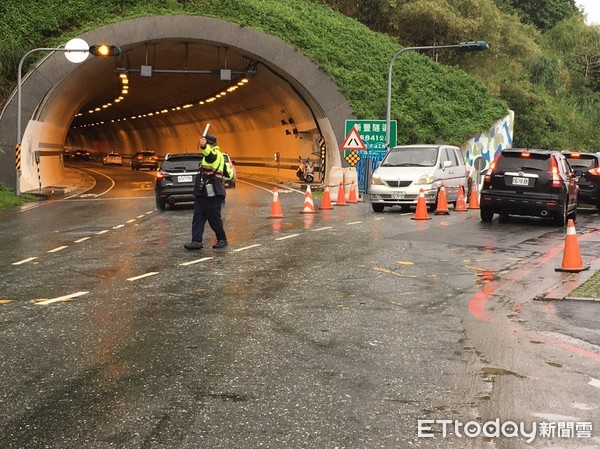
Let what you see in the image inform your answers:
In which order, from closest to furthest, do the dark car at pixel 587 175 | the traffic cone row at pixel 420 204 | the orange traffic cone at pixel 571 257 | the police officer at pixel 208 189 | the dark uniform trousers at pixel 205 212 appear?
the orange traffic cone at pixel 571 257 → the police officer at pixel 208 189 → the dark uniform trousers at pixel 205 212 → the traffic cone row at pixel 420 204 → the dark car at pixel 587 175

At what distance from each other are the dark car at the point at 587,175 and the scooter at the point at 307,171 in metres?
18.1

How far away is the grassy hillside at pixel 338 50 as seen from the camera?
35.8m

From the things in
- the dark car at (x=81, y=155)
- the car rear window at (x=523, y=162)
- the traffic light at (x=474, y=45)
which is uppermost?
the traffic light at (x=474, y=45)

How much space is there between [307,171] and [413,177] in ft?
64.2

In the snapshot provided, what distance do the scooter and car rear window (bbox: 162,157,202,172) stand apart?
708 inches

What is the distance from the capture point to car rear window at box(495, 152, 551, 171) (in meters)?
19.2

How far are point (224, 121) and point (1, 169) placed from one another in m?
25.5

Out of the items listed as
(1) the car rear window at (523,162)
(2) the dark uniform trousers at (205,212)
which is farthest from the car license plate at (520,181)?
(2) the dark uniform trousers at (205,212)

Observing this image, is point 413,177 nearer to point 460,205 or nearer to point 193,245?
point 460,205

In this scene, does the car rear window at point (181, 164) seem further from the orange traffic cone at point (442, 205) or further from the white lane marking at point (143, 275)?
the white lane marking at point (143, 275)

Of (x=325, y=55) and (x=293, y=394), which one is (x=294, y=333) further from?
(x=325, y=55)

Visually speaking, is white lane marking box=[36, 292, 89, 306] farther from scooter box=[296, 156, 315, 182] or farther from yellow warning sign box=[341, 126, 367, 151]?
scooter box=[296, 156, 315, 182]

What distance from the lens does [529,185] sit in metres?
19.2

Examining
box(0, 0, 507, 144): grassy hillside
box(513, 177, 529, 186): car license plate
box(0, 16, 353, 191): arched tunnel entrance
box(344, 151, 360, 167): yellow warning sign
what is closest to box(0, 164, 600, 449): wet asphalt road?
box(513, 177, 529, 186): car license plate
